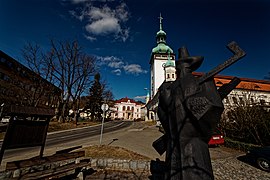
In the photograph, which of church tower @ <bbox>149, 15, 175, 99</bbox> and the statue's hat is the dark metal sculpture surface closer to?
the statue's hat

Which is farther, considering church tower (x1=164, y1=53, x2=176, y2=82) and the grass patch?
church tower (x1=164, y1=53, x2=176, y2=82)

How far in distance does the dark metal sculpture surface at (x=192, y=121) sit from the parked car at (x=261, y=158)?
6.37 meters

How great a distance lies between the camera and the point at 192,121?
6.65 feet

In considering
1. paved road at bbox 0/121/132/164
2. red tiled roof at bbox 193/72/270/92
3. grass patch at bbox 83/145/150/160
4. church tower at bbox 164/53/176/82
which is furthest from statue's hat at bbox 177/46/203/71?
church tower at bbox 164/53/176/82

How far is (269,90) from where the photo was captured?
3625cm

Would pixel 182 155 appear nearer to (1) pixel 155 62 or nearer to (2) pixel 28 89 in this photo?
(2) pixel 28 89

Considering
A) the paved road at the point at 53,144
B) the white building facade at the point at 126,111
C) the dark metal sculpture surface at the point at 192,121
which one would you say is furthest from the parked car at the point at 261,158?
the white building facade at the point at 126,111

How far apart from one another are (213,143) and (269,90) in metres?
38.6

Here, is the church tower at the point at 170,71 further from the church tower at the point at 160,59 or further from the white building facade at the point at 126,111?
the white building facade at the point at 126,111

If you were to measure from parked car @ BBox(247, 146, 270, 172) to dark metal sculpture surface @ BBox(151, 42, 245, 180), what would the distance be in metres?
6.37

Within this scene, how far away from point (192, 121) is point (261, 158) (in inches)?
276

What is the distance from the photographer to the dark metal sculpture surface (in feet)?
6.23

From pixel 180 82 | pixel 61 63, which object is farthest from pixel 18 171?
pixel 61 63

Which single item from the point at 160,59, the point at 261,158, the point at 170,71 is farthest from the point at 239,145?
the point at 160,59
